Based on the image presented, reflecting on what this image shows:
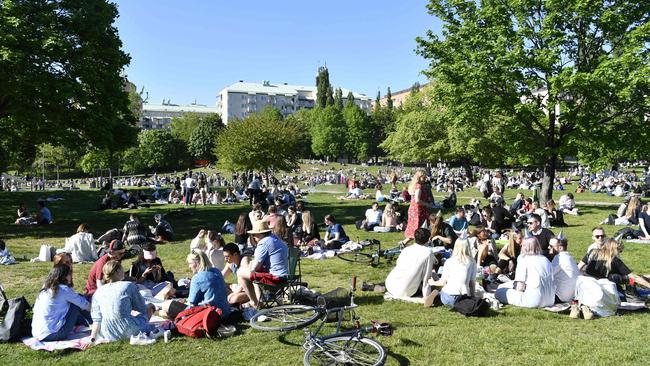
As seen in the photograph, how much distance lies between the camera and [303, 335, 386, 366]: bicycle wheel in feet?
16.9

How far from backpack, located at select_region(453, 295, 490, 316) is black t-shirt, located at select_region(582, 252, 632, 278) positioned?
2.11m

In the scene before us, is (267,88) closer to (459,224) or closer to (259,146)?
(259,146)

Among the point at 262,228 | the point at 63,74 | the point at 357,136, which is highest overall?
the point at 357,136

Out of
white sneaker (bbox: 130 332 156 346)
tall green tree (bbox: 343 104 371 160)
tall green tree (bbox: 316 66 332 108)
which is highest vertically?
tall green tree (bbox: 316 66 332 108)

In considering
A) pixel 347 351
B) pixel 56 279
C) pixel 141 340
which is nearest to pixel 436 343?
pixel 347 351

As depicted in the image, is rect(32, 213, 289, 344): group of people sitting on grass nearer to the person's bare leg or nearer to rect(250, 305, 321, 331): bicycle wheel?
the person's bare leg

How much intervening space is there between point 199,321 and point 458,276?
382cm

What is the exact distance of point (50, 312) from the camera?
6.38m

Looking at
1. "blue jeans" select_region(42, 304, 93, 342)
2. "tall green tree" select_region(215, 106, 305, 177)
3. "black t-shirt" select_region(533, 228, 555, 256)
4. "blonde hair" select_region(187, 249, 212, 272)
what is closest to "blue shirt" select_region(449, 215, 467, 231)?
"black t-shirt" select_region(533, 228, 555, 256)

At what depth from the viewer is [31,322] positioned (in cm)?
673

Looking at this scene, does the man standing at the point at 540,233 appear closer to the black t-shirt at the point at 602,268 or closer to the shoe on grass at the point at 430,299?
the black t-shirt at the point at 602,268

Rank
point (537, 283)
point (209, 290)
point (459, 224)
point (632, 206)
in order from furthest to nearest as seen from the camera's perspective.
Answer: point (632, 206) → point (459, 224) → point (537, 283) → point (209, 290)

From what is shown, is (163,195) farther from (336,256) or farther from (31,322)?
(31,322)

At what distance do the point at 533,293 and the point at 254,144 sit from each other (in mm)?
31113
